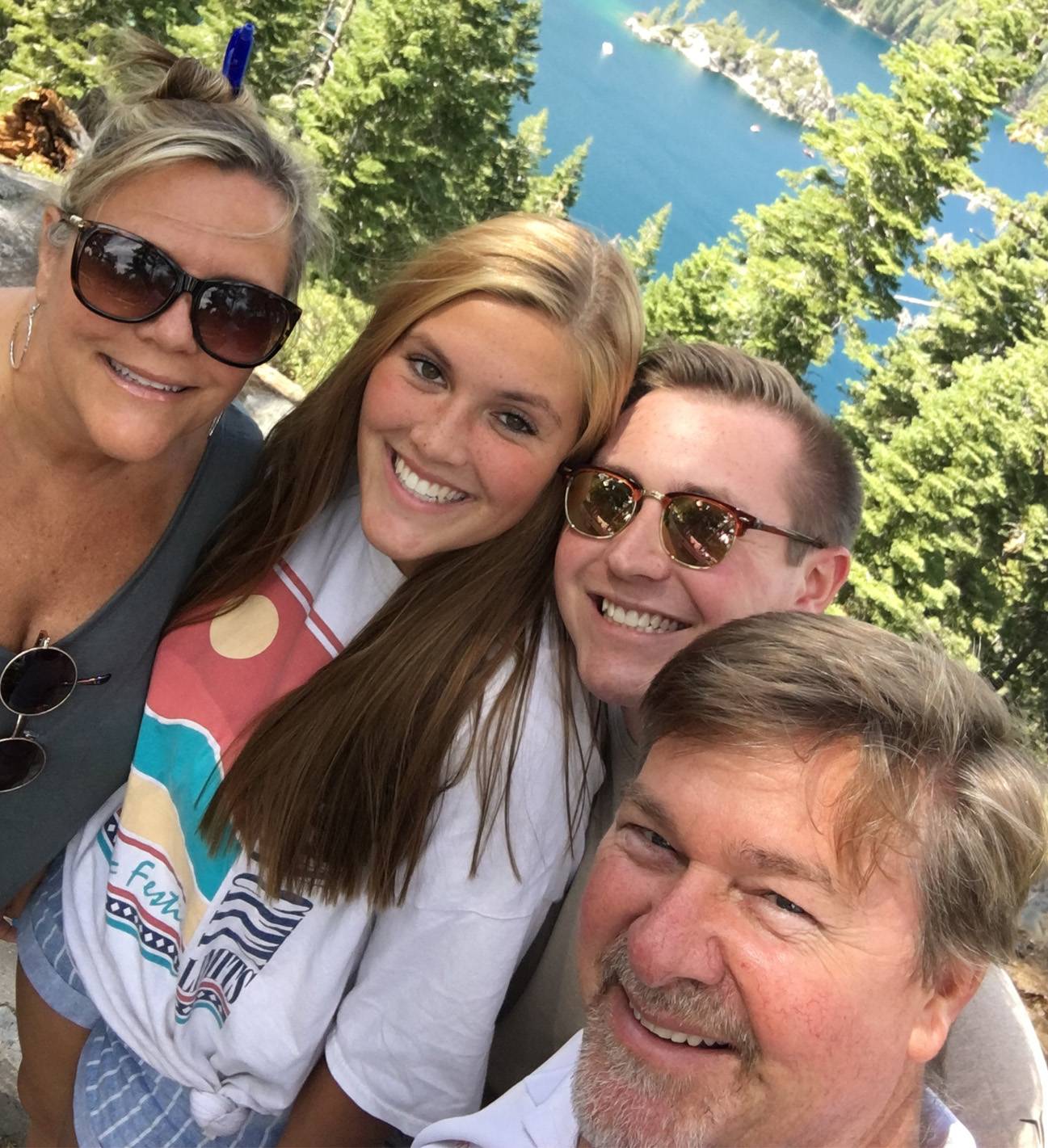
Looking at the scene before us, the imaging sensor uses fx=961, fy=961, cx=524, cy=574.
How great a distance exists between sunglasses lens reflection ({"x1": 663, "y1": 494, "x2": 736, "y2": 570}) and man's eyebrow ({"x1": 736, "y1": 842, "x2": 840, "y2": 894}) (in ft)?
2.48

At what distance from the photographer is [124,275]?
70.7 inches

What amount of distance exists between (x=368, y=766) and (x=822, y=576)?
111cm

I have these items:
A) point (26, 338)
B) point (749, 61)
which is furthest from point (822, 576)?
point (749, 61)

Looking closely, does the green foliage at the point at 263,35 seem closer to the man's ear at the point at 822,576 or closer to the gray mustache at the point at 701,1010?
the man's ear at the point at 822,576

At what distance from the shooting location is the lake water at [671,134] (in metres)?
69.1

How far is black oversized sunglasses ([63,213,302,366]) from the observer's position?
1.79 m

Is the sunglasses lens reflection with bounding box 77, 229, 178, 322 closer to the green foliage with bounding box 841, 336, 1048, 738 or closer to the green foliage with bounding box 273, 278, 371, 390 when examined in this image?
the green foliage with bounding box 273, 278, 371, 390

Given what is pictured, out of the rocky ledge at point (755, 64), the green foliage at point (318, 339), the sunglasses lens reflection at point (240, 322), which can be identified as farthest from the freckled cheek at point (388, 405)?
the rocky ledge at point (755, 64)

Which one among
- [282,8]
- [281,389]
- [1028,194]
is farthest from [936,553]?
[282,8]

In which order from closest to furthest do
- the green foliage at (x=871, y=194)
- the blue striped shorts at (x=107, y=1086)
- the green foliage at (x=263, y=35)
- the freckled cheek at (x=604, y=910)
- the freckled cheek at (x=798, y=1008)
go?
the freckled cheek at (x=798, y=1008) < the freckled cheek at (x=604, y=910) < the blue striped shorts at (x=107, y=1086) < the green foliage at (x=871, y=194) < the green foliage at (x=263, y=35)

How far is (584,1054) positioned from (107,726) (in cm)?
119

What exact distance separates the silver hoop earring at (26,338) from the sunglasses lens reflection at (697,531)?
1.37 meters

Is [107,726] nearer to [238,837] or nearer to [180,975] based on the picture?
[238,837]

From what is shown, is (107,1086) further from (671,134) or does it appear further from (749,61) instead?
(749,61)
